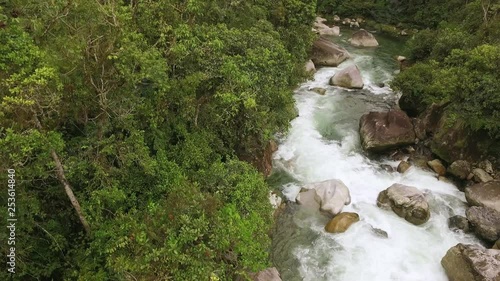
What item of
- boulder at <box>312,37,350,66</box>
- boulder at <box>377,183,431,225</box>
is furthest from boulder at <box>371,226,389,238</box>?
boulder at <box>312,37,350,66</box>

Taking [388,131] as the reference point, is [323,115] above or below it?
below

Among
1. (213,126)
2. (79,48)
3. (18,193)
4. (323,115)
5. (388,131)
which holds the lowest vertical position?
(323,115)

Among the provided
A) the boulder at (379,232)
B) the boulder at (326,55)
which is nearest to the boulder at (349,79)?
the boulder at (326,55)

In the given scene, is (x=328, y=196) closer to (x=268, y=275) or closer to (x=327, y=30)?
(x=268, y=275)

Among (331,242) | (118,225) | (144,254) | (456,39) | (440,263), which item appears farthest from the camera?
(456,39)

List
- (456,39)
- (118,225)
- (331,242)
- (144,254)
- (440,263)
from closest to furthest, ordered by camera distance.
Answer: (144,254) < (118,225) < (440,263) < (331,242) < (456,39)

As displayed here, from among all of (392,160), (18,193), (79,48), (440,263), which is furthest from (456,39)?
(18,193)

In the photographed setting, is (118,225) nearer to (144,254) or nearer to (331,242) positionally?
(144,254)

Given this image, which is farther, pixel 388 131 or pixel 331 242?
pixel 388 131
